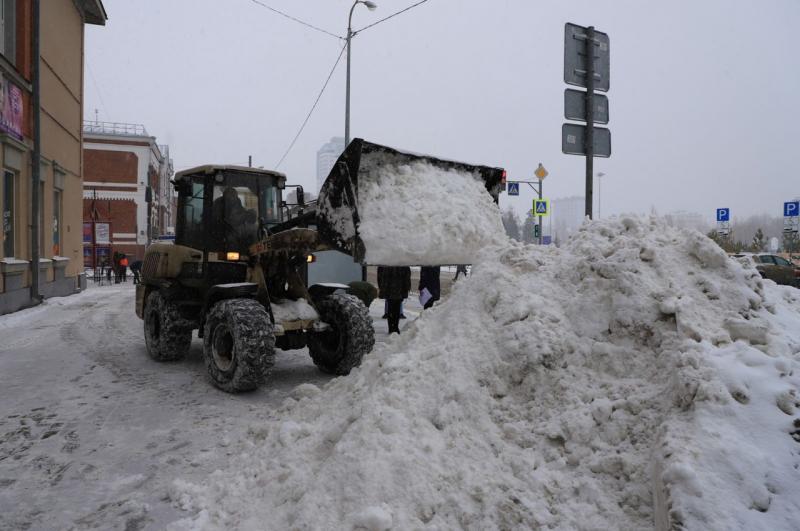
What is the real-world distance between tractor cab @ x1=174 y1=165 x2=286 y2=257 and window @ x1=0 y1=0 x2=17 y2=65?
8.93m

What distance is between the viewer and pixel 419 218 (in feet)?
15.8

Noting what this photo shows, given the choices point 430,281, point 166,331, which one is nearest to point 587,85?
point 430,281

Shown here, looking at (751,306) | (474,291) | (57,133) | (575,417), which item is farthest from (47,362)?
(57,133)

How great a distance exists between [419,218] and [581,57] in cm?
323

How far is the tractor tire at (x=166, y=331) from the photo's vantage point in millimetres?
6812

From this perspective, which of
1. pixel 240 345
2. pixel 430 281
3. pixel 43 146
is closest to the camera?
pixel 240 345

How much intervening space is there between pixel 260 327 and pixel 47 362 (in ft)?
12.5

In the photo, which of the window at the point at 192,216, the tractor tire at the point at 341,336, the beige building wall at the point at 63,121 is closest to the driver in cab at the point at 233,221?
the window at the point at 192,216

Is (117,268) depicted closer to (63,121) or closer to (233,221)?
(63,121)

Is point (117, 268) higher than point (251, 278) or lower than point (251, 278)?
lower

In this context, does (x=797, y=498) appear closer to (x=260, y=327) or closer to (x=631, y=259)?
(x=631, y=259)

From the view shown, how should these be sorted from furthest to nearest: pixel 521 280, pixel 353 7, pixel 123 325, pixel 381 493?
1. pixel 353 7
2. pixel 123 325
3. pixel 521 280
4. pixel 381 493

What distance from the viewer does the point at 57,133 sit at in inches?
605

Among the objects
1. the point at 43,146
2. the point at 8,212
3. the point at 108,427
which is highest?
the point at 43,146
